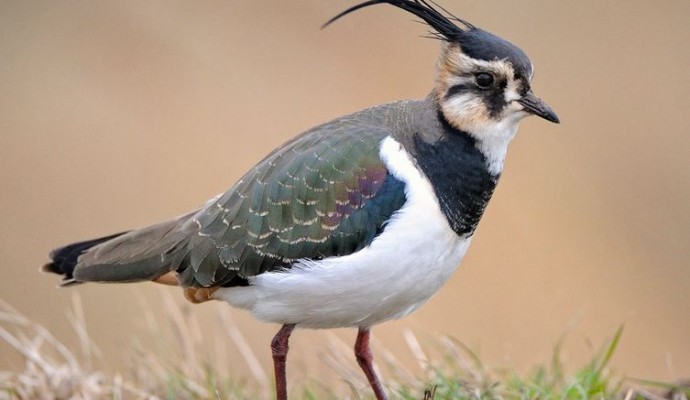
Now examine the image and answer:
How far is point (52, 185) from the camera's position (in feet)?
45.3

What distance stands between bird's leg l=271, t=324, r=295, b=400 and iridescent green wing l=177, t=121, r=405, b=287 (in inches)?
16.2

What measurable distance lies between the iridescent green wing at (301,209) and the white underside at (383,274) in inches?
2.7

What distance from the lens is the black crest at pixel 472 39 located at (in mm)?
6688

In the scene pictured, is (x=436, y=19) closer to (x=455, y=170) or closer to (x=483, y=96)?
(x=483, y=96)

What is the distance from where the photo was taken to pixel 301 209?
679cm

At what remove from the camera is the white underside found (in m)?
6.50

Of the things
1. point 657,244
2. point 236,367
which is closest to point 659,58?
point 657,244

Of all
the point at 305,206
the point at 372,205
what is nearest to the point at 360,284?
the point at 372,205

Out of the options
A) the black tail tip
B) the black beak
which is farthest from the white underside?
the black tail tip

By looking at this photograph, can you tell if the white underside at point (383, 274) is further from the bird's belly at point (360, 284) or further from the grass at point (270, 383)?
the grass at point (270, 383)

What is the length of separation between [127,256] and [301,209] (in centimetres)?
125

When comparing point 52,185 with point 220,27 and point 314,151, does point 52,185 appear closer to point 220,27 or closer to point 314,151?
point 220,27

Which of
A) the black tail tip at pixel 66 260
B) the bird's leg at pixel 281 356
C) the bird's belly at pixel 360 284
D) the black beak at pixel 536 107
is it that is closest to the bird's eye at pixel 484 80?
the black beak at pixel 536 107

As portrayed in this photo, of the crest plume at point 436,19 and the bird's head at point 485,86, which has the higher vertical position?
the crest plume at point 436,19
